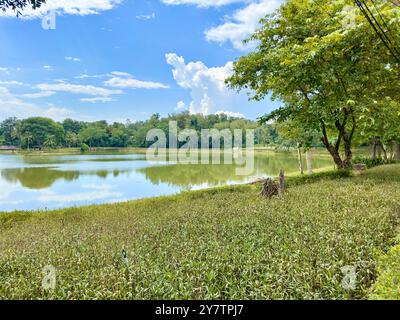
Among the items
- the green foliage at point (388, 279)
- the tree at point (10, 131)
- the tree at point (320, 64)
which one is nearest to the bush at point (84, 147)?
the tree at point (10, 131)

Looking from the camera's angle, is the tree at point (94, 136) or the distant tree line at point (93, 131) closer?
the distant tree line at point (93, 131)

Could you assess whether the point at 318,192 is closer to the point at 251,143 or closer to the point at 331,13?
the point at 331,13

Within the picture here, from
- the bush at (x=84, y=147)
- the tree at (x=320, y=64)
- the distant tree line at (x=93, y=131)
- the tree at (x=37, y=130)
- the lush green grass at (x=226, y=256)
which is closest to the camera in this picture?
the lush green grass at (x=226, y=256)

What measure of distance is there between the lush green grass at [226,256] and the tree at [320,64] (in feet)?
17.5

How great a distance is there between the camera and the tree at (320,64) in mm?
9203

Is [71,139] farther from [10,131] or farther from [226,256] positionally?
[226,256]

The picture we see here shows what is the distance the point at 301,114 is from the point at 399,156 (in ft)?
50.5

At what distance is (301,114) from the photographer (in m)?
11.6

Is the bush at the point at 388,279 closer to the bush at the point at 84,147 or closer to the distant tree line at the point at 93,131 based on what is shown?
the distant tree line at the point at 93,131

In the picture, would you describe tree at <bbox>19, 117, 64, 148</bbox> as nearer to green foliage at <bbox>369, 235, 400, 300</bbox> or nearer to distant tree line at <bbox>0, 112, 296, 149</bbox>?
distant tree line at <bbox>0, 112, 296, 149</bbox>

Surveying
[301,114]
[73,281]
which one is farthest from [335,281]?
[301,114]

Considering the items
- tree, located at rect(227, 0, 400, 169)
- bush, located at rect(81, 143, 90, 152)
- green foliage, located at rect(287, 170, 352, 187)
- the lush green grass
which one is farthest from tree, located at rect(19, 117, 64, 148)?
the lush green grass

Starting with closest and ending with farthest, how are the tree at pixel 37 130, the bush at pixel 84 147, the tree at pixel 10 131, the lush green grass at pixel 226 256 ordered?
the lush green grass at pixel 226 256, the tree at pixel 37 130, the tree at pixel 10 131, the bush at pixel 84 147

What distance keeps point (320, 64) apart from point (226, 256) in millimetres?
8668
